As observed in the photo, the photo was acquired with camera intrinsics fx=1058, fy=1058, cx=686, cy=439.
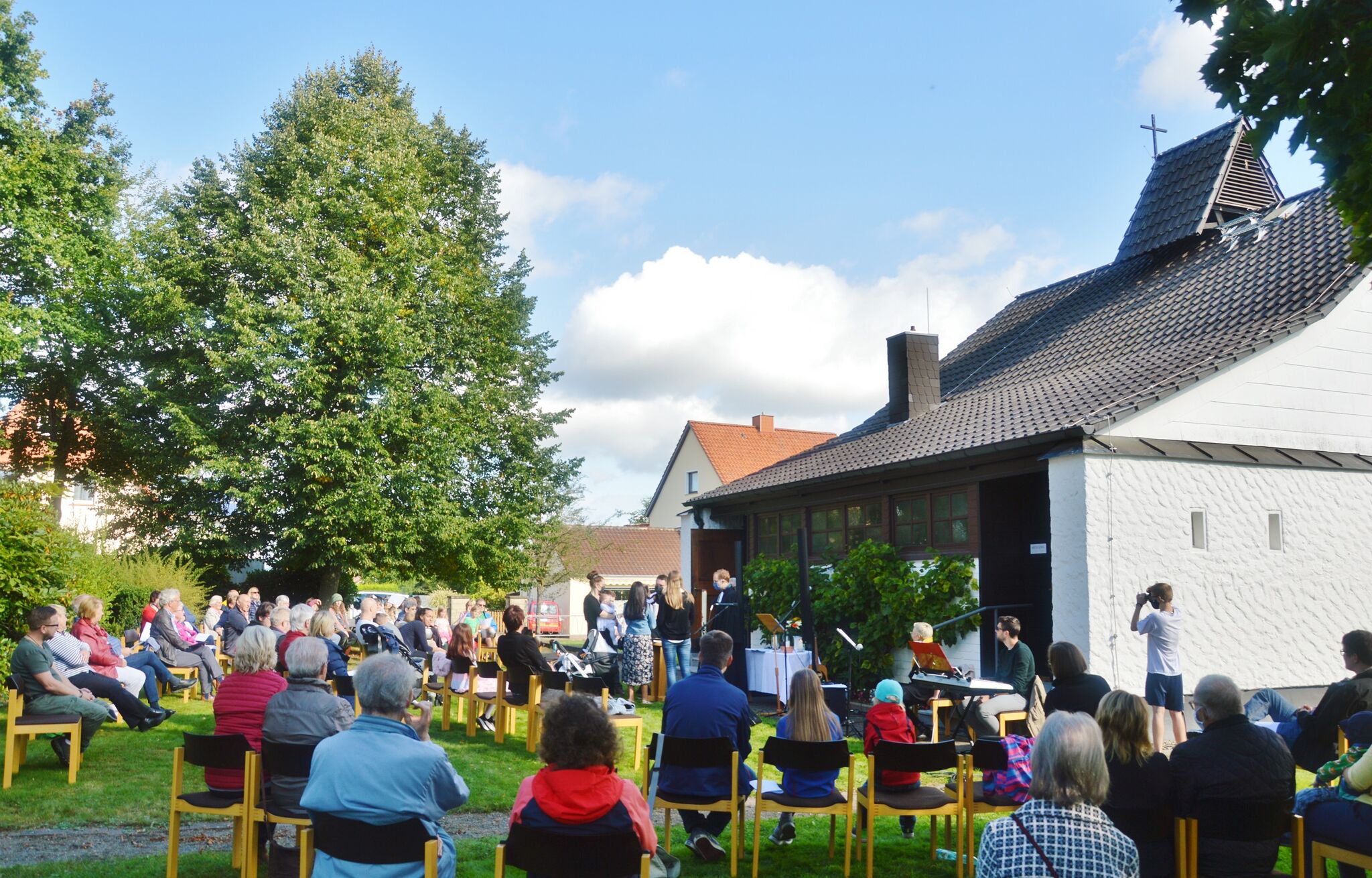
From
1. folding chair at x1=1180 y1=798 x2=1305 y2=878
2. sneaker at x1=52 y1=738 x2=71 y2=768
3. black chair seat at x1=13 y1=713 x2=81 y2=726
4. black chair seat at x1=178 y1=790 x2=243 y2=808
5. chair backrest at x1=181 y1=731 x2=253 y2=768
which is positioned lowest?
sneaker at x1=52 y1=738 x2=71 y2=768

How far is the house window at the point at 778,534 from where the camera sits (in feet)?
59.7

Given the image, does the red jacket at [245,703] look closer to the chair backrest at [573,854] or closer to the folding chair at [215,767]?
the folding chair at [215,767]

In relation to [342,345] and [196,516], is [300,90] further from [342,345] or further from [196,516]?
[196,516]

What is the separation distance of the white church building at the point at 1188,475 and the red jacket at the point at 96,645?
950cm

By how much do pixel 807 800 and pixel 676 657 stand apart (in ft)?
24.1

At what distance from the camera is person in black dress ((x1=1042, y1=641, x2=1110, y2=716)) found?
6742mm

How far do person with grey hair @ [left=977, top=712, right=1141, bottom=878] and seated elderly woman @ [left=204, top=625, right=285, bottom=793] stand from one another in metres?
4.37

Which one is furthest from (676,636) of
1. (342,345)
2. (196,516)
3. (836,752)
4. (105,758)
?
(196,516)

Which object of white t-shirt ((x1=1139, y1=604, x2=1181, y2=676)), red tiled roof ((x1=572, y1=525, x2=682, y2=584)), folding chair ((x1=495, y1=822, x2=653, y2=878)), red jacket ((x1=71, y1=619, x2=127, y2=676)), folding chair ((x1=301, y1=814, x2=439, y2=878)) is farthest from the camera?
red tiled roof ((x1=572, y1=525, x2=682, y2=584))

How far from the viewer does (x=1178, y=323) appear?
593 inches

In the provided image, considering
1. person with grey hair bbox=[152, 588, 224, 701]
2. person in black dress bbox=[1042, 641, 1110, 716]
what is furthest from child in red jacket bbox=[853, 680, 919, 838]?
person with grey hair bbox=[152, 588, 224, 701]

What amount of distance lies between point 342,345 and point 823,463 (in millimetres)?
11192

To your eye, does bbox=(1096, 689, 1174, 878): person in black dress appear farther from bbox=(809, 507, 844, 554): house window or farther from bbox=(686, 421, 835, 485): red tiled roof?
bbox=(686, 421, 835, 485): red tiled roof

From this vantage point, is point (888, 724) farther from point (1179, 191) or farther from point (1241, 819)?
point (1179, 191)
